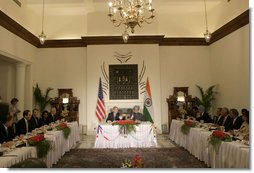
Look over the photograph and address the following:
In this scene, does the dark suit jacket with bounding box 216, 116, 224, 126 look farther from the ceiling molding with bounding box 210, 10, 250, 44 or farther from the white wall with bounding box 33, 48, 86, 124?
the white wall with bounding box 33, 48, 86, 124

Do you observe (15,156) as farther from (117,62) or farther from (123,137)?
(117,62)

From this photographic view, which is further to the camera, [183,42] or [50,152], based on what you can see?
[183,42]

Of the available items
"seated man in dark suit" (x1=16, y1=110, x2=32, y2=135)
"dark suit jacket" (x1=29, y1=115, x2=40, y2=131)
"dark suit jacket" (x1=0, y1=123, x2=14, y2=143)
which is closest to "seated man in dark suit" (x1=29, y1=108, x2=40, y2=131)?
"dark suit jacket" (x1=29, y1=115, x2=40, y2=131)

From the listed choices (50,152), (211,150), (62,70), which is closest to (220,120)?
(211,150)

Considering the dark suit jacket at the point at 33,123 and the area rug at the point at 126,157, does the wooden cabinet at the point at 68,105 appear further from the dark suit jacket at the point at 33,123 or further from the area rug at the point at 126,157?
the area rug at the point at 126,157

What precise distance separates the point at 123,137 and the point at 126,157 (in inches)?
40.6

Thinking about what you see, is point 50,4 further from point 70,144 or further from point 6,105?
point 70,144

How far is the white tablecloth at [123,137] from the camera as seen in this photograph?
20.5ft

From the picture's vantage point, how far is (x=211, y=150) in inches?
166

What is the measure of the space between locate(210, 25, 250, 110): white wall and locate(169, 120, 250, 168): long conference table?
90.4 inches

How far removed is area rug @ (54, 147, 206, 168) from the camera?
4.70m

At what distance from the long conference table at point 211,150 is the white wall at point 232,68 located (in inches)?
90.4

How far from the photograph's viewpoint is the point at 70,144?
6.42 m

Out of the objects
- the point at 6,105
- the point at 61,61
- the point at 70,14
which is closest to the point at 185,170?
the point at 6,105
